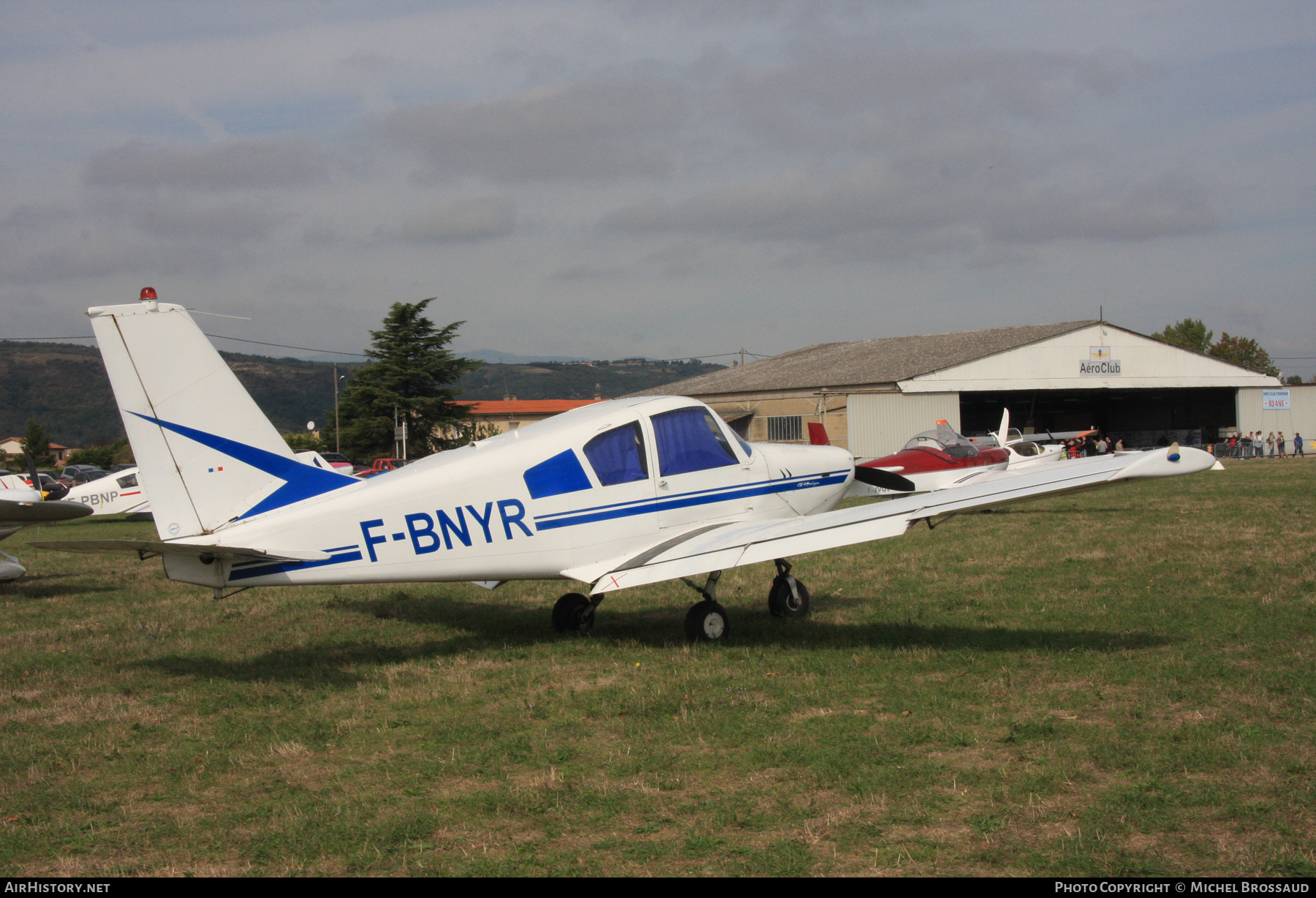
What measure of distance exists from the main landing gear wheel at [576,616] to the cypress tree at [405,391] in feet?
142

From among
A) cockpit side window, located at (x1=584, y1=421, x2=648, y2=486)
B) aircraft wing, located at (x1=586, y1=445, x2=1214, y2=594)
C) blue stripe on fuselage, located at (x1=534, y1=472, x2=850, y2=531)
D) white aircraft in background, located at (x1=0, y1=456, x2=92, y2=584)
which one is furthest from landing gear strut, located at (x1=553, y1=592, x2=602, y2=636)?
white aircraft in background, located at (x1=0, y1=456, x2=92, y2=584)

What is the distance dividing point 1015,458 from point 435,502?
60.8 ft

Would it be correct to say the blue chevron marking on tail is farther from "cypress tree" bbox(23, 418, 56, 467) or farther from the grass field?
"cypress tree" bbox(23, 418, 56, 467)

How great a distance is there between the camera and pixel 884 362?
151 ft

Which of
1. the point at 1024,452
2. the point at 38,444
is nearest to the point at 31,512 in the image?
the point at 1024,452

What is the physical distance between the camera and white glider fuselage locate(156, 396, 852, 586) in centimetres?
731

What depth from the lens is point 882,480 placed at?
33.6 ft

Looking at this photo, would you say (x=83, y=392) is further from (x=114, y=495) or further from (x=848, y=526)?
(x=848, y=526)

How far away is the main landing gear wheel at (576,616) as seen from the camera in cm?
937

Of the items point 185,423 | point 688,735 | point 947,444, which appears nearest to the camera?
point 688,735

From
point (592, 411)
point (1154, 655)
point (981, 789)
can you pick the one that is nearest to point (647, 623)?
point (592, 411)

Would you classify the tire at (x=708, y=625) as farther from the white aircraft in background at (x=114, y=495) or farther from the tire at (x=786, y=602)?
the white aircraft in background at (x=114, y=495)

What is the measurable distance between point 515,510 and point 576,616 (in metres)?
1.82

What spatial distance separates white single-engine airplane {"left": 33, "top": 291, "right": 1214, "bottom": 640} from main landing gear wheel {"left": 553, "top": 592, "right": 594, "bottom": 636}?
452mm
